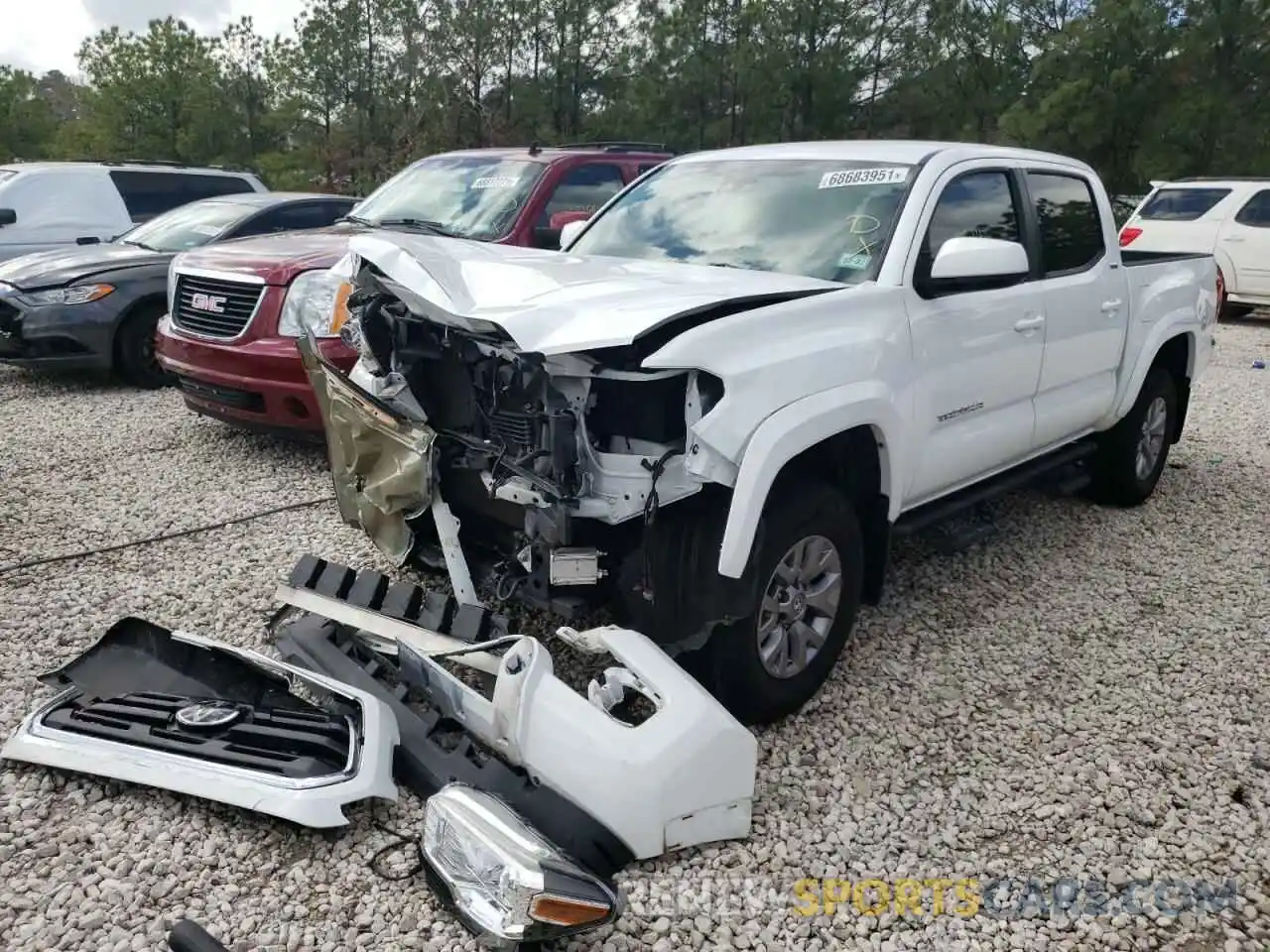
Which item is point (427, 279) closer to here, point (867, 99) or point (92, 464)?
point (92, 464)

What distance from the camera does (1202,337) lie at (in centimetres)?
589

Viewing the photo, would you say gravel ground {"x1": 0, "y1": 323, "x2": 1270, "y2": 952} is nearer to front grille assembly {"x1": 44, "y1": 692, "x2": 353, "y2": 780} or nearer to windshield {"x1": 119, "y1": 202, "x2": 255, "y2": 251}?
front grille assembly {"x1": 44, "y1": 692, "x2": 353, "y2": 780}

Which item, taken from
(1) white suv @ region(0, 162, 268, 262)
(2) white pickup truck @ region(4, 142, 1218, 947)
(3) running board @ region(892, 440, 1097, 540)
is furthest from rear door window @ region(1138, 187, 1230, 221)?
(1) white suv @ region(0, 162, 268, 262)

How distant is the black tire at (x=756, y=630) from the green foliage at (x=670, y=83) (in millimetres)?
18626

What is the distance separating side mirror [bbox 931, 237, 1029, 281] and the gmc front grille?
386 cm

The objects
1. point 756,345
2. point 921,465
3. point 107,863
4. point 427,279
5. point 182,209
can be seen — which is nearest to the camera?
point 107,863

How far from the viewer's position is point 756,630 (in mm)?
3141

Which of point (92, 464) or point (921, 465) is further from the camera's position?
point (92, 464)

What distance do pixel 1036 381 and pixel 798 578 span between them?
1.81m

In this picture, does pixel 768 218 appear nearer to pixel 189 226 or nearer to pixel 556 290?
pixel 556 290

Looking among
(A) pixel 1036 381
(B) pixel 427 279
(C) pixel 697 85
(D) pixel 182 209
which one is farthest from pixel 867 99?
(B) pixel 427 279

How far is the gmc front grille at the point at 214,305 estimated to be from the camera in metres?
5.76

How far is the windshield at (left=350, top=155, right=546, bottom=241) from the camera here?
6.52 meters

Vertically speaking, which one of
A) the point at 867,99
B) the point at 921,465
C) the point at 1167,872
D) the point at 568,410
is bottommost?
the point at 1167,872
